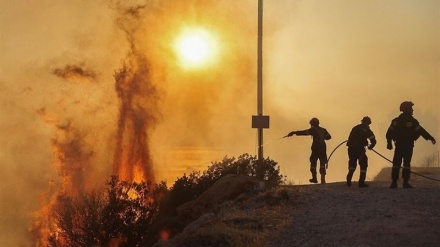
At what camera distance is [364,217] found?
1406cm

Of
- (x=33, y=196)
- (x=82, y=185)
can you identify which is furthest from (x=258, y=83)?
(x=33, y=196)

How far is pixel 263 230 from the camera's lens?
550 inches

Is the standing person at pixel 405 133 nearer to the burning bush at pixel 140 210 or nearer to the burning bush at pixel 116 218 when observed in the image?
the burning bush at pixel 140 210

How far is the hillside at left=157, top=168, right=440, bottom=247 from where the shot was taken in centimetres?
1248

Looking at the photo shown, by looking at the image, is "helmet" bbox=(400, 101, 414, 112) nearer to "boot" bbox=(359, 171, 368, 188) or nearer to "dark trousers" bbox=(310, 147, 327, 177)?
"boot" bbox=(359, 171, 368, 188)

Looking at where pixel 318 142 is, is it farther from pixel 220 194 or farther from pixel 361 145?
pixel 220 194

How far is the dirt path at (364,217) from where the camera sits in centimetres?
1223

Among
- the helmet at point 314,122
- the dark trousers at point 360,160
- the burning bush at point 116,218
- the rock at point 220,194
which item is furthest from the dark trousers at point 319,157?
the burning bush at point 116,218

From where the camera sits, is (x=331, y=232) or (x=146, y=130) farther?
(x=146, y=130)

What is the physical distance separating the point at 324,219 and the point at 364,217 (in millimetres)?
962

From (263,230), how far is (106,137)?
60.5 m

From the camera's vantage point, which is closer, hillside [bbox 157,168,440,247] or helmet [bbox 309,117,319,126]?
hillside [bbox 157,168,440,247]

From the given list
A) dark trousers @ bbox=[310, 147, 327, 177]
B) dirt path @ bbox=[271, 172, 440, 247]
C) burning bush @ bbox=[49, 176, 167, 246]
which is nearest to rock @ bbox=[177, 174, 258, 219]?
dirt path @ bbox=[271, 172, 440, 247]

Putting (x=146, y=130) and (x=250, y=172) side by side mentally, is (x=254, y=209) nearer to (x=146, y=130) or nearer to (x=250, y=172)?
(x=250, y=172)
